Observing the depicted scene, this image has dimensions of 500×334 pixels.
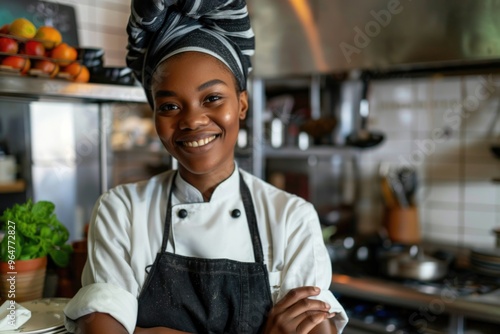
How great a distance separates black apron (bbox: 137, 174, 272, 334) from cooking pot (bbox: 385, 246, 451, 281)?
1.13 m

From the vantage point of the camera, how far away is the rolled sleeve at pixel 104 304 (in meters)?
0.98

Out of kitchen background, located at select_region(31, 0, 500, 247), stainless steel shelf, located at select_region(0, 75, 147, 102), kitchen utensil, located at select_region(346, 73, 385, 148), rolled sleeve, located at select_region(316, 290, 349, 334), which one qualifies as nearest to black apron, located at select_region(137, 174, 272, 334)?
rolled sleeve, located at select_region(316, 290, 349, 334)

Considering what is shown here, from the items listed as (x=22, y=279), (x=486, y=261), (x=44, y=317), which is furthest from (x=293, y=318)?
(x=486, y=261)

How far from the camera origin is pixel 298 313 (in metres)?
1.02

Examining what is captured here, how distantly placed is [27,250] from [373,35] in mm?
1681

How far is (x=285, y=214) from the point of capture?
112cm

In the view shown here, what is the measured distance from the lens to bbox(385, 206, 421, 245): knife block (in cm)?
252

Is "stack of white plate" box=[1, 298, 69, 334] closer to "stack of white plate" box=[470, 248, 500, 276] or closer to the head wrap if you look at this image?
the head wrap

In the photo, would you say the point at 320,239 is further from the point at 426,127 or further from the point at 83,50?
the point at 426,127

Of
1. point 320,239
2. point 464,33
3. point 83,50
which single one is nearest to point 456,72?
point 464,33

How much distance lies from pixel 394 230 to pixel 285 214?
1.56 m

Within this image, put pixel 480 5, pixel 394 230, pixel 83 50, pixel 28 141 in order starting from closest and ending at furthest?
pixel 83 50, pixel 480 5, pixel 394 230, pixel 28 141

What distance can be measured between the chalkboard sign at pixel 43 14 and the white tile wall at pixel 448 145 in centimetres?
151

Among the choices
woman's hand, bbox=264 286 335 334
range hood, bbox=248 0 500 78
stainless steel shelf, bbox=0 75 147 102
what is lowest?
woman's hand, bbox=264 286 335 334
